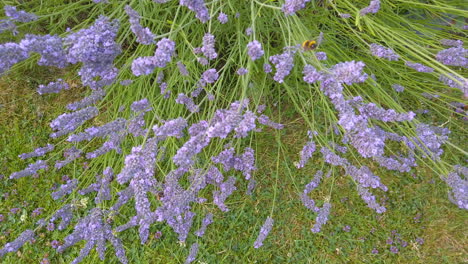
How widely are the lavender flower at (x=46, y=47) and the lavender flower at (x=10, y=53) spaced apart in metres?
0.02

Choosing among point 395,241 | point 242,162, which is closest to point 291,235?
point 395,241

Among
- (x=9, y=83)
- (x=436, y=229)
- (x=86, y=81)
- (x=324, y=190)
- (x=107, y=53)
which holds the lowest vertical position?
(x=436, y=229)

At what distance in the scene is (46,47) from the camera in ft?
3.53

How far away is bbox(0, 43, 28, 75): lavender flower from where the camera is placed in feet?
3.27

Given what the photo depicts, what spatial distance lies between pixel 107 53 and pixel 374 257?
2343 millimetres

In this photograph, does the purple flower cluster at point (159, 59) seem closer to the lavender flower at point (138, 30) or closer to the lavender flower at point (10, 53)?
the lavender flower at point (138, 30)

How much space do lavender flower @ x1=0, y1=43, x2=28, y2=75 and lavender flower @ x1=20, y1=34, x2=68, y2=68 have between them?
18 millimetres

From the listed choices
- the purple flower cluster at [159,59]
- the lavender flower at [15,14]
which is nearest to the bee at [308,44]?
the purple flower cluster at [159,59]

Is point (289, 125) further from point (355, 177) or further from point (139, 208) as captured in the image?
point (139, 208)

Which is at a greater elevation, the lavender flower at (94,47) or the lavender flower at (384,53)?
the lavender flower at (94,47)

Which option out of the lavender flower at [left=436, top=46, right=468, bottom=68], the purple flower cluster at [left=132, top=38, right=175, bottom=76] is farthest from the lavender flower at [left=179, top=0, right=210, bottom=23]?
the lavender flower at [left=436, top=46, right=468, bottom=68]

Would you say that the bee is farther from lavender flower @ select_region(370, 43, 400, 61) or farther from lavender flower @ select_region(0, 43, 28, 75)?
lavender flower @ select_region(0, 43, 28, 75)

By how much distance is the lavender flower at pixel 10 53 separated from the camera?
996 millimetres

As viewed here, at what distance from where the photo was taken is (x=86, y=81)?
4.20 feet
